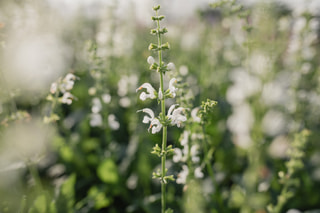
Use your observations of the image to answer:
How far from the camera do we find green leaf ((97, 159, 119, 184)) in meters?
3.18

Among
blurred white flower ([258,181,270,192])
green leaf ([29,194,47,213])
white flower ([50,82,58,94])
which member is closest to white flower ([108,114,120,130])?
white flower ([50,82,58,94])

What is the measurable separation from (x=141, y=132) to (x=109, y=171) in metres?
0.77

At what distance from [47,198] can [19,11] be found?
2258 millimetres

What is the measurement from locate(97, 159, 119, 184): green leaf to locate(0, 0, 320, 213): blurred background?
0.01 metres

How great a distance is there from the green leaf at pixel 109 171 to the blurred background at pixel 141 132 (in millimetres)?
12

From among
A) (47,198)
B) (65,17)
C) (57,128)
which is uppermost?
(65,17)

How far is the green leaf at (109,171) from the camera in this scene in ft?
10.4

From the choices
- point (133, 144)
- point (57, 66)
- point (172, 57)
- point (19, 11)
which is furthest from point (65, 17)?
point (133, 144)

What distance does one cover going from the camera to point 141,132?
3.80 meters

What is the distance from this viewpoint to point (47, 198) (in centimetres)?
261

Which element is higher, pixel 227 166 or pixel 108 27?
pixel 108 27

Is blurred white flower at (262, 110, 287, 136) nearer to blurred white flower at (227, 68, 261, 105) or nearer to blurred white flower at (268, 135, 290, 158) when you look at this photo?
blurred white flower at (268, 135, 290, 158)

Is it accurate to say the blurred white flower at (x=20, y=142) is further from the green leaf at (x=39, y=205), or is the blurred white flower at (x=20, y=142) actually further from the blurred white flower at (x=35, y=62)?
the blurred white flower at (x=35, y=62)

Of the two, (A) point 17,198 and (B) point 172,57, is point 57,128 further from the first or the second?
(B) point 172,57
